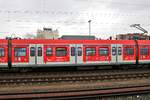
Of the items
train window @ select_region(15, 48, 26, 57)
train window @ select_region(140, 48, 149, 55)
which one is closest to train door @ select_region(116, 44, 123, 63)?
train window @ select_region(140, 48, 149, 55)

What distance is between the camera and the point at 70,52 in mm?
26438

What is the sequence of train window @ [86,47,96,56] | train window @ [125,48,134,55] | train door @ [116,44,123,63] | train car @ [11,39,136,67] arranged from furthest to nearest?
train window @ [125,48,134,55] → train door @ [116,44,123,63] → train window @ [86,47,96,56] → train car @ [11,39,136,67]

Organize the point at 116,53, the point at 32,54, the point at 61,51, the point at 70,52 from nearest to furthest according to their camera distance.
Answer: the point at 32,54 < the point at 61,51 < the point at 70,52 < the point at 116,53

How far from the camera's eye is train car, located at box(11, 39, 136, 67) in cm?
2503

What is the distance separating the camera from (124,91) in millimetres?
13945

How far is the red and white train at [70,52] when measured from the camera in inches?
977

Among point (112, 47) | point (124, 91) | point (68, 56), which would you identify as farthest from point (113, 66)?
point (124, 91)

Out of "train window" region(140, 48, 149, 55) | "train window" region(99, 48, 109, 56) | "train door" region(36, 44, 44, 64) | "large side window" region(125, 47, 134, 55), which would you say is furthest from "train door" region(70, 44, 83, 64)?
"train window" region(140, 48, 149, 55)

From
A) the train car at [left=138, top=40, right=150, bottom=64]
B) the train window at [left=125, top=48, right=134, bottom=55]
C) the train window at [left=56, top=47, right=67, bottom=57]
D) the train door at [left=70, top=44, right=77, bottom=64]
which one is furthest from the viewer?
the train car at [left=138, top=40, right=150, bottom=64]

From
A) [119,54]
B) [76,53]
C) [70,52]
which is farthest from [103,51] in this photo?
[70,52]

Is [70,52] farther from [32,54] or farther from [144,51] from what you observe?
[144,51]

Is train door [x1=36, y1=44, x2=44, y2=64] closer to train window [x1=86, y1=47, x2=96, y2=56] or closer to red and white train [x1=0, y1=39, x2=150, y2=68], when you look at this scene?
red and white train [x1=0, y1=39, x2=150, y2=68]

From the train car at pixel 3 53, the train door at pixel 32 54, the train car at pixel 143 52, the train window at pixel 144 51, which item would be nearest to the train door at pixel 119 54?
the train car at pixel 143 52

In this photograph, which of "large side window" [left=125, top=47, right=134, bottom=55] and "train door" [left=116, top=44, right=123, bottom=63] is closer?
"train door" [left=116, top=44, right=123, bottom=63]
